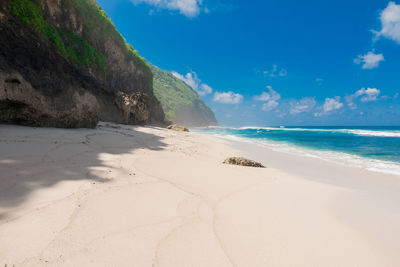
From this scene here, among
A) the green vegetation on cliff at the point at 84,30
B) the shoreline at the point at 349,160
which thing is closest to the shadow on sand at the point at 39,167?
the shoreline at the point at 349,160

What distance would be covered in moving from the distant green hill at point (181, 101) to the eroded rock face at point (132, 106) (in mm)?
70885

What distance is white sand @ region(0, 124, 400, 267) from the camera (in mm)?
1692

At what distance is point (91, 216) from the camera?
2145mm

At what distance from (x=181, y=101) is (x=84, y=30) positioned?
84.3m

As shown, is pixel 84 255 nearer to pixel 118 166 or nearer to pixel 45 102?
pixel 118 166

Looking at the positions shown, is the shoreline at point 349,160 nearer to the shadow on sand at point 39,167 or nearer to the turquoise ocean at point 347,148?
the turquoise ocean at point 347,148

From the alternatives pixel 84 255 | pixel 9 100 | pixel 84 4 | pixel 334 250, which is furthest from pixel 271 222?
pixel 84 4

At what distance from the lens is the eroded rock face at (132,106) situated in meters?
20.0

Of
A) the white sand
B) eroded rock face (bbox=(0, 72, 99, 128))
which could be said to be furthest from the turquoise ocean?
eroded rock face (bbox=(0, 72, 99, 128))

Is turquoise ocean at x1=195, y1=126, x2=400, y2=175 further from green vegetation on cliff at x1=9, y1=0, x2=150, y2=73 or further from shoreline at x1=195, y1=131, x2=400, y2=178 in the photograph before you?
green vegetation on cliff at x1=9, y1=0, x2=150, y2=73

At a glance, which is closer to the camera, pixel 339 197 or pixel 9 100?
pixel 339 197

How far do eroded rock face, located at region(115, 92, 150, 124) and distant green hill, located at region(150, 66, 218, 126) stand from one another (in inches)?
2791

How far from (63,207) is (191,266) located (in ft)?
5.65

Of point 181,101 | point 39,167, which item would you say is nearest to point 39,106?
point 39,167
